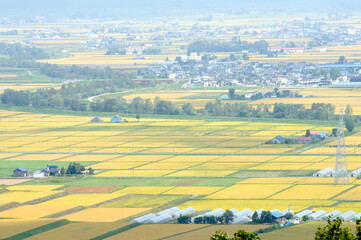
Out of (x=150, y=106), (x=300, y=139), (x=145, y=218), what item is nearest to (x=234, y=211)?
(x=145, y=218)

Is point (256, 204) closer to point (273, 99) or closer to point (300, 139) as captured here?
point (300, 139)

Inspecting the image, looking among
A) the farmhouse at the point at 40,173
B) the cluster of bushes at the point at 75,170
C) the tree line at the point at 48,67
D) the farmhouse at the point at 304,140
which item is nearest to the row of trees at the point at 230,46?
the tree line at the point at 48,67

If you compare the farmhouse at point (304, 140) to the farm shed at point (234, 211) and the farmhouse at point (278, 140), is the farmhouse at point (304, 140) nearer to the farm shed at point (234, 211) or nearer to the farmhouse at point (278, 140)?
the farmhouse at point (278, 140)

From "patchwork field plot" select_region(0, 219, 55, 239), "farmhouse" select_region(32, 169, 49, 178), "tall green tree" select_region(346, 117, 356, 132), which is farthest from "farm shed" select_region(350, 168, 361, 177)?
"patchwork field plot" select_region(0, 219, 55, 239)

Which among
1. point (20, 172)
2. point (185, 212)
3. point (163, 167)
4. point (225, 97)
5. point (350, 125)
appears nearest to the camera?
point (185, 212)

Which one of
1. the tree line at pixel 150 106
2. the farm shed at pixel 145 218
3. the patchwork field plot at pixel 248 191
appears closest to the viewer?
the farm shed at pixel 145 218

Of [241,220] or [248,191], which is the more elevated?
[241,220]

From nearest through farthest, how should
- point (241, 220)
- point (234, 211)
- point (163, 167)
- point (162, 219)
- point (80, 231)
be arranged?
point (80, 231) < point (241, 220) < point (162, 219) < point (234, 211) < point (163, 167)
